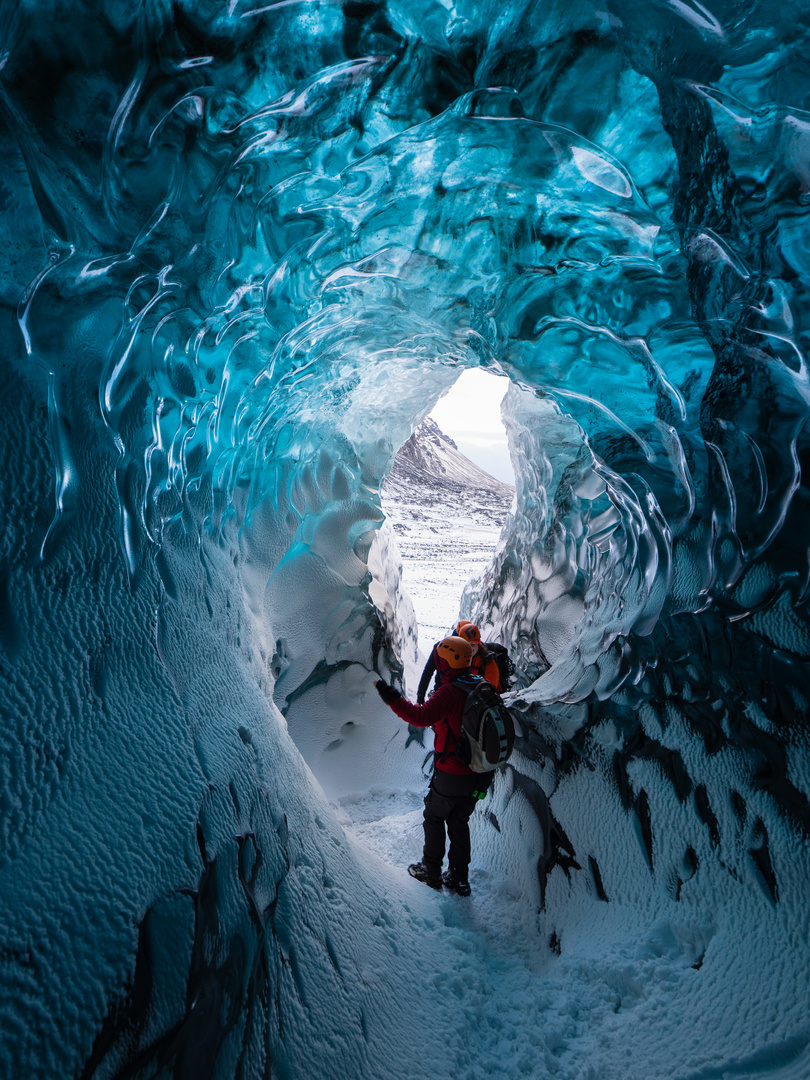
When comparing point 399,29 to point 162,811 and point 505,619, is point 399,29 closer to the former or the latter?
point 162,811

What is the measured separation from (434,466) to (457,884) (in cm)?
2161

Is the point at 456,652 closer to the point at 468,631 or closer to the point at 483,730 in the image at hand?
the point at 483,730

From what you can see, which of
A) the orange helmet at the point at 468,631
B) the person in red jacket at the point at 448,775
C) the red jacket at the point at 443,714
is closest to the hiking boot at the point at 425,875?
the person in red jacket at the point at 448,775

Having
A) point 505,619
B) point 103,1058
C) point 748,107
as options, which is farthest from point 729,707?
point 505,619

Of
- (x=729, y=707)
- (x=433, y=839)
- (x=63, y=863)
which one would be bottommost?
(x=433, y=839)

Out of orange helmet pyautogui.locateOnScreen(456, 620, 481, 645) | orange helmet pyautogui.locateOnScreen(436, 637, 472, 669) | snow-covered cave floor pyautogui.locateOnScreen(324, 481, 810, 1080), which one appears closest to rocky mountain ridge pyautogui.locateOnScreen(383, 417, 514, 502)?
orange helmet pyautogui.locateOnScreen(456, 620, 481, 645)

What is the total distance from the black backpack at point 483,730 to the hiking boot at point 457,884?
0.61 metres

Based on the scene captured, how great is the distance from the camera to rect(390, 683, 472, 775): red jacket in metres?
2.54

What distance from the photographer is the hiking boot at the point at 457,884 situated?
2639 millimetres

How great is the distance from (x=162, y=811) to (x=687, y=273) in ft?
7.27

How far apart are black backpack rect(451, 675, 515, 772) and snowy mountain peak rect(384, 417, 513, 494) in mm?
16689

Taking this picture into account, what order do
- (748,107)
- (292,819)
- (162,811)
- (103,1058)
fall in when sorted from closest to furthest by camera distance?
(103,1058), (162,811), (748,107), (292,819)

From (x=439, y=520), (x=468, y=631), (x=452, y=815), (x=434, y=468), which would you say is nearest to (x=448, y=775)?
(x=452, y=815)

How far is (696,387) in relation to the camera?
2.03 metres
